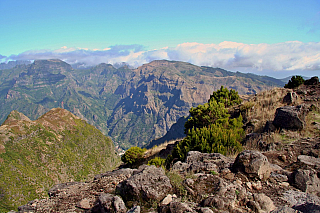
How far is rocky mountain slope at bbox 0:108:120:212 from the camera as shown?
2883 inches

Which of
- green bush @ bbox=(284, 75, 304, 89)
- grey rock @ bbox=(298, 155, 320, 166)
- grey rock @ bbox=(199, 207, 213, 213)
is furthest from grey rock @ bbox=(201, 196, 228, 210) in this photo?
green bush @ bbox=(284, 75, 304, 89)

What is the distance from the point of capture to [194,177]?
18.4ft

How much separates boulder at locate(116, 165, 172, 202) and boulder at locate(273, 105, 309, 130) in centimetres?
780

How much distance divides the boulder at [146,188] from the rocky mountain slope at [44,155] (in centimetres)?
5116

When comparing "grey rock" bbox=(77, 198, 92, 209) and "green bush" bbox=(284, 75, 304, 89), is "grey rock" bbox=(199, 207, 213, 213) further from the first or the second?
"green bush" bbox=(284, 75, 304, 89)

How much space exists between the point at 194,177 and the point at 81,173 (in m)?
125

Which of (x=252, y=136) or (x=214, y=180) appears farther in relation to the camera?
(x=252, y=136)

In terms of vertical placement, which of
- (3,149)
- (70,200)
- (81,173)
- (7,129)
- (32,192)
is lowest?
(81,173)

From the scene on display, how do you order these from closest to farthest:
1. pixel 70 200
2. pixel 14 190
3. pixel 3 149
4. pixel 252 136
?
pixel 70 200, pixel 252 136, pixel 14 190, pixel 3 149

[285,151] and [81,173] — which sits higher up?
[285,151]

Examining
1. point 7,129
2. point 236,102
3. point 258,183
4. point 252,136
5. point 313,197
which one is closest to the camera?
point 313,197

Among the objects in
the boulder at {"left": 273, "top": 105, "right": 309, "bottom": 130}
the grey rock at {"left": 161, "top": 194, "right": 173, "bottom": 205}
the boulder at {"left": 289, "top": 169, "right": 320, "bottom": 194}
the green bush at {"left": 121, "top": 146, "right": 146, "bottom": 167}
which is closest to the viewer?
the grey rock at {"left": 161, "top": 194, "right": 173, "bottom": 205}

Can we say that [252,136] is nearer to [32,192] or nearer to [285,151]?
[285,151]

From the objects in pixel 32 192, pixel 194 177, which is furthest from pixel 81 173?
pixel 194 177
